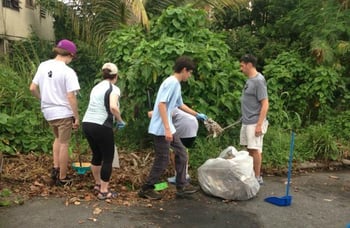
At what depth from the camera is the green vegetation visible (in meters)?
6.61

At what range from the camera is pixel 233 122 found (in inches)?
275

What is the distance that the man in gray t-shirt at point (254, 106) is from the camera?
18.6 feet

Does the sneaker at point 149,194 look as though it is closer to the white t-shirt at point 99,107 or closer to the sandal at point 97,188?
the sandal at point 97,188

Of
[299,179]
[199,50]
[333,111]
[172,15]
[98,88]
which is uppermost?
[172,15]

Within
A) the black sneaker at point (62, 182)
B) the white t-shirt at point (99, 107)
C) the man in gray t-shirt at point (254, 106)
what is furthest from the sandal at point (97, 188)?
the man in gray t-shirt at point (254, 106)

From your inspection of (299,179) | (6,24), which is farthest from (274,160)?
(6,24)

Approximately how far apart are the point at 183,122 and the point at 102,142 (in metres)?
1.21

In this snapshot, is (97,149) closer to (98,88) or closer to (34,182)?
(98,88)

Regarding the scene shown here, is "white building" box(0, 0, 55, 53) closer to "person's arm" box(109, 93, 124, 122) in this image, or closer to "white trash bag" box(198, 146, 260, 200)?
"person's arm" box(109, 93, 124, 122)

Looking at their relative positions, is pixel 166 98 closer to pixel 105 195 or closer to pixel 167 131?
pixel 167 131

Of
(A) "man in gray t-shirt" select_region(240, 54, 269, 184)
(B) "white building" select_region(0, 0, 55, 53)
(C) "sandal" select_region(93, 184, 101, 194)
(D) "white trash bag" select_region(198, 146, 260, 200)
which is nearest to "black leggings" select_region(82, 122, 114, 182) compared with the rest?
(C) "sandal" select_region(93, 184, 101, 194)

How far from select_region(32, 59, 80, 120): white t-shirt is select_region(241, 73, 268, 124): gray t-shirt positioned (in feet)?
7.52

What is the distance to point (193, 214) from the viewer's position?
15.9 ft

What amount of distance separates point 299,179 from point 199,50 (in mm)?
2612
